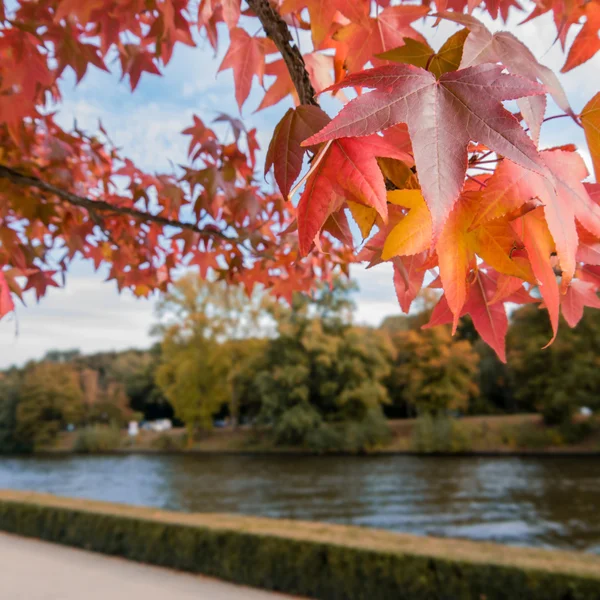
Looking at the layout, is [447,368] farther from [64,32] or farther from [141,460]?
[64,32]

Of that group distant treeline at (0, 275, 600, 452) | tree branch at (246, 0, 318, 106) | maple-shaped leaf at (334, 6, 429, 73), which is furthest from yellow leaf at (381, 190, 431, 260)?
distant treeline at (0, 275, 600, 452)

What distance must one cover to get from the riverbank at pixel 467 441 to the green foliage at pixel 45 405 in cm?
902

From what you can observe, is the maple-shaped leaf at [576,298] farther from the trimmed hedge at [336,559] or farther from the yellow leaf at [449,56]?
the trimmed hedge at [336,559]

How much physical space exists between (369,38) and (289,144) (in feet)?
0.98

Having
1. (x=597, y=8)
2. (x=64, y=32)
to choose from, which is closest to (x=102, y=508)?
(x=64, y=32)

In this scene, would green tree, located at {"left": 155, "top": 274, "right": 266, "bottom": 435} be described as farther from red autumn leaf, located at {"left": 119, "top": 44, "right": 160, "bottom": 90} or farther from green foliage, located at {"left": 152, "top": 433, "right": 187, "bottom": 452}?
red autumn leaf, located at {"left": 119, "top": 44, "right": 160, "bottom": 90}

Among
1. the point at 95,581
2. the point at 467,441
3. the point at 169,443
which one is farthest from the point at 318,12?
the point at 169,443

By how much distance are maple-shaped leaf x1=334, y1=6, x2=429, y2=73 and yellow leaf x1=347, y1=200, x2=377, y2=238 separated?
1.02 ft

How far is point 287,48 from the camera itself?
0.80 m

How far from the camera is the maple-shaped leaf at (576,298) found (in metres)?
0.88

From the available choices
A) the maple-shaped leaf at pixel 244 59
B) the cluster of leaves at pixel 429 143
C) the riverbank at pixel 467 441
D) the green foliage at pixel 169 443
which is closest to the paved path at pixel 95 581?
the cluster of leaves at pixel 429 143

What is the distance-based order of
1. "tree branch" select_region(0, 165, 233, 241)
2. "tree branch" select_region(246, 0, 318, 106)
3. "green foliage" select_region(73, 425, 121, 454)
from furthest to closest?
1. "green foliage" select_region(73, 425, 121, 454)
2. "tree branch" select_region(0, 165, 233, 241)
3. "tree branch" select_region(246, 0, 318, 106)

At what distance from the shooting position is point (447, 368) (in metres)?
26.6

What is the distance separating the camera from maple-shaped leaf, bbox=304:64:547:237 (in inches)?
17.5
